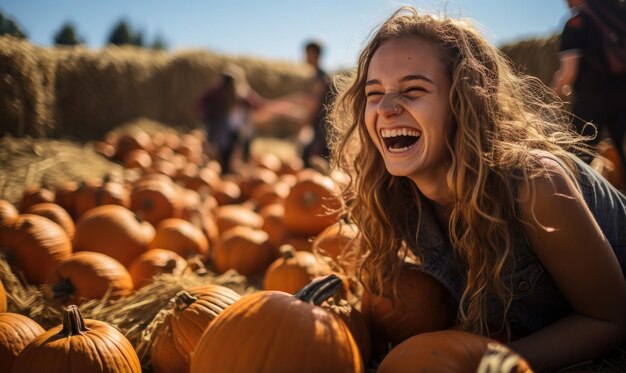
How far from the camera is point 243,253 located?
11.6ft

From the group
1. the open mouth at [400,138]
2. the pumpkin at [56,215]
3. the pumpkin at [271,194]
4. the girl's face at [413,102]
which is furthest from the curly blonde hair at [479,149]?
the pumpkin at [271,194]

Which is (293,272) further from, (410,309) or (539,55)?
(539,55)

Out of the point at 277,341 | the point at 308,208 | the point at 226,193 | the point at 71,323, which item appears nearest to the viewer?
the point at 277,341

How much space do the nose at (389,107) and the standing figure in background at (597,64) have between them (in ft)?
7.59

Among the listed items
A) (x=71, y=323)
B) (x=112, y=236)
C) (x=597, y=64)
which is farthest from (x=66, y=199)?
(x=597, y=64)

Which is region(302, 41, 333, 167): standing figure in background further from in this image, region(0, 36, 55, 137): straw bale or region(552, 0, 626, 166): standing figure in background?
region(0, 36, 55, 137): straw bale

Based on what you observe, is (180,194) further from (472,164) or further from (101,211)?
(472,164)

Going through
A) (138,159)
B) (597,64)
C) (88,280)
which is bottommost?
(138,159)

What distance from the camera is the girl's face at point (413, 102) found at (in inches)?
75.5

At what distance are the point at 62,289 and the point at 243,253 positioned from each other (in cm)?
126

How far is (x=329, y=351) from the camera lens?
59.3 inches

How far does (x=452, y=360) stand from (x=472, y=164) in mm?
797

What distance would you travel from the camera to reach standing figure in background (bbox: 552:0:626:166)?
358cm

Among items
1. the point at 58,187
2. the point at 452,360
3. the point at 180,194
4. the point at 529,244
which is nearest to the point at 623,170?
the point at 529,244
